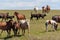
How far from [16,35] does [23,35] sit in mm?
681

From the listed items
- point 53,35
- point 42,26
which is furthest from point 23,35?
point 42,26

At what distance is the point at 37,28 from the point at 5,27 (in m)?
5.37

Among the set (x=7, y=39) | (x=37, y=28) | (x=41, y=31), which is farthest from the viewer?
(x=37, y=28)

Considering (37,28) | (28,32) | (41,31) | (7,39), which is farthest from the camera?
(37,28)

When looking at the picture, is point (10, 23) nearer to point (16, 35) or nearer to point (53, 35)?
point (16, 35)

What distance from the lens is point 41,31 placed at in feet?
94.5

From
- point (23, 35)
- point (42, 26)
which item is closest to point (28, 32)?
point (23, 35)

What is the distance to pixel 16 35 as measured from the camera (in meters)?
26.1

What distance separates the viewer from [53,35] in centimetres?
2645

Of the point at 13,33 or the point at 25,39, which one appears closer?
the point at 25,39

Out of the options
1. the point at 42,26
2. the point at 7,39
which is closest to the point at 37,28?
the point at 42,26

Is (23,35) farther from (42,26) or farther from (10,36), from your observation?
(42,26)

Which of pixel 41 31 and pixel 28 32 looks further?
pixel 41 31

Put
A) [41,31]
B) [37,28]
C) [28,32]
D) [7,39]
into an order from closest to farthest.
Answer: [7,39] → [28,32] → [41,31] → [37,28]
